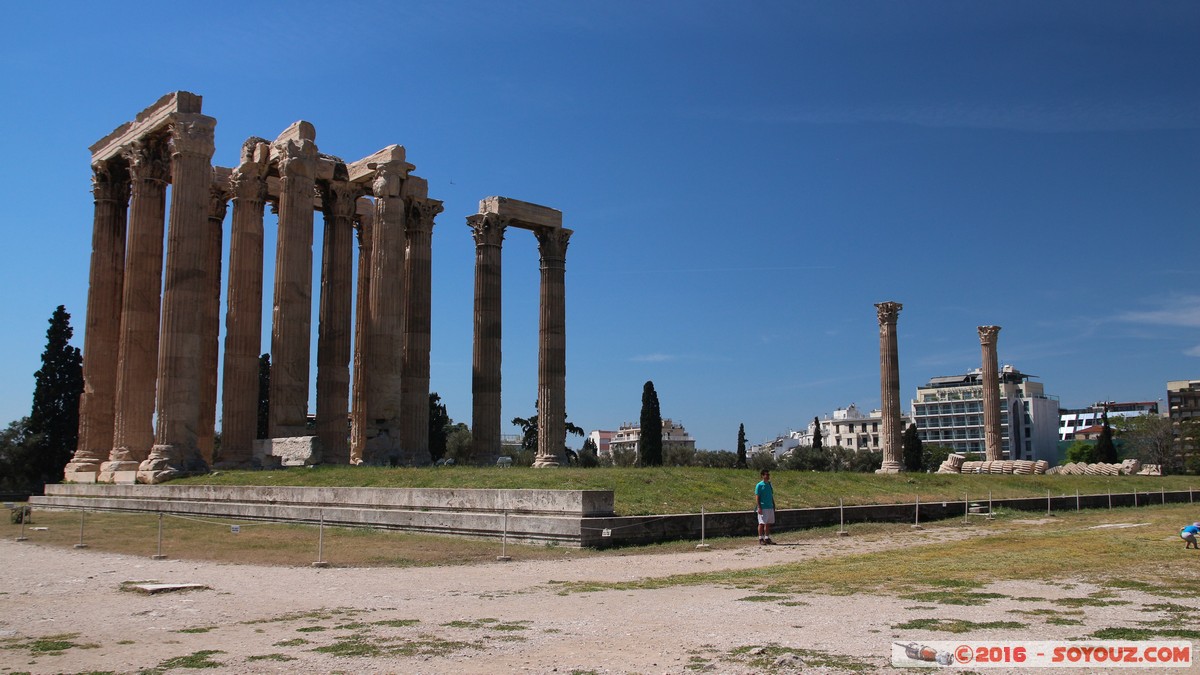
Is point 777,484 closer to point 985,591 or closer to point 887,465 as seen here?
point 985,591

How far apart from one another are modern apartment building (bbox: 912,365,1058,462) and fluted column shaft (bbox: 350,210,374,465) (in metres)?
137

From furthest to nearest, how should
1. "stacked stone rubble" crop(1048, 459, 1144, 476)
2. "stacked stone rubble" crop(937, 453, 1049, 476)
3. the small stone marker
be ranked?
1. "stacked stone rubble" crop(1048, 459, 1144, 476)
2. "stacked stone rubble" crop(937, 453, 1049, 476)
3. the small stone marker

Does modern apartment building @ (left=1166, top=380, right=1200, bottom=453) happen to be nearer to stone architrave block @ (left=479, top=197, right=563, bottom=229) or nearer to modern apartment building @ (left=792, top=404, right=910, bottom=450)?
modern apartment building @ (left=792, top=404, right=910, bottom=450)

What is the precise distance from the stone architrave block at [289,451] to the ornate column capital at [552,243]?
15.0 meters

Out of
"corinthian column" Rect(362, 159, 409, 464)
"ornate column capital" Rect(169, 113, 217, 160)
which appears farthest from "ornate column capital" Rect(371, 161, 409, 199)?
"ornate column capital" Rect(169, 113, 217, 160)

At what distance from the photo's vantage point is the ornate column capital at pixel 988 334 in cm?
6694

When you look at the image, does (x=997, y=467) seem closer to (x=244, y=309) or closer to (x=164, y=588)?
(x=244, y=309)

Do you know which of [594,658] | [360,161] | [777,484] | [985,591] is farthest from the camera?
[360,161]

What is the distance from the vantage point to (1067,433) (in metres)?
187

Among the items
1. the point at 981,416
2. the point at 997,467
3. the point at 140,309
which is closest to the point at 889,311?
the point at 997,467

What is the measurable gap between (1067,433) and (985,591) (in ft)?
640

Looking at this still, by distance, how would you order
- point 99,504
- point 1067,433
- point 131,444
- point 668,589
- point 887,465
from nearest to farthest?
point 668,589 → point 99,504 → point 131,444 → point 887,465 → point 1067,433

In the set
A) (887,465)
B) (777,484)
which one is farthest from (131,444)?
(887,465)

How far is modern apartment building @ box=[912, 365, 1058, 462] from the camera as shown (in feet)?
542
